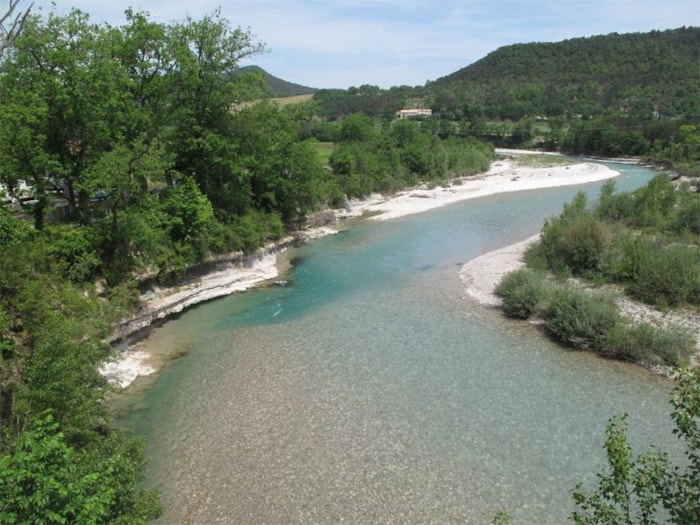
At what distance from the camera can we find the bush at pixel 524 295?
80.3 feet

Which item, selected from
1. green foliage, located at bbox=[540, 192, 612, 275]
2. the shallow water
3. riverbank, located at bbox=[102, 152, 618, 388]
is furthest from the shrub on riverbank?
riverbank, located at bbox=[102, 152, 618, 388]

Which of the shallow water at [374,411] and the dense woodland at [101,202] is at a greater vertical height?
the dense woodland at [101,202]

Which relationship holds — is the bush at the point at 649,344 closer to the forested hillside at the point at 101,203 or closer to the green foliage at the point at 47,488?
the forested hillside at the point at 101,203

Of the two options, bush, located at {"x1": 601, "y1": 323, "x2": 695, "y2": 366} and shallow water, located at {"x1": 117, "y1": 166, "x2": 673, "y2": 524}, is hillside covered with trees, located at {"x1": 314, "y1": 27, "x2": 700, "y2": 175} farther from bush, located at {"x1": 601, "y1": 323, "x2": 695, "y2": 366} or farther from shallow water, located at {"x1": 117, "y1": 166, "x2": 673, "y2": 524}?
shallow water, located at {"x1": 117, "y1": 166, "x2": 673, "y2": 524}

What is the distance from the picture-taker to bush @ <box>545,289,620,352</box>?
21.3m

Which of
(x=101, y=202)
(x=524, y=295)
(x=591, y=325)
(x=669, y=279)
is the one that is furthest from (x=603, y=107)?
(x=101, y=202)

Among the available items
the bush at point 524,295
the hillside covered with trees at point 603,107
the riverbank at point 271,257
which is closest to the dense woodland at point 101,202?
the riverbank at point 271,257

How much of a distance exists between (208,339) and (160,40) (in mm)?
17598

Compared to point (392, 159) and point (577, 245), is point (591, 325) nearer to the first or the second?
point (577, 245)

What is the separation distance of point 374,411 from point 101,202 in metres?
20.8

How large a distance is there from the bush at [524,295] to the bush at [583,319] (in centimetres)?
113

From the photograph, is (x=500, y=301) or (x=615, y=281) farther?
(x=615, y=281)

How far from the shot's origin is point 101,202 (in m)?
28.8

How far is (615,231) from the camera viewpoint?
32344 mm
